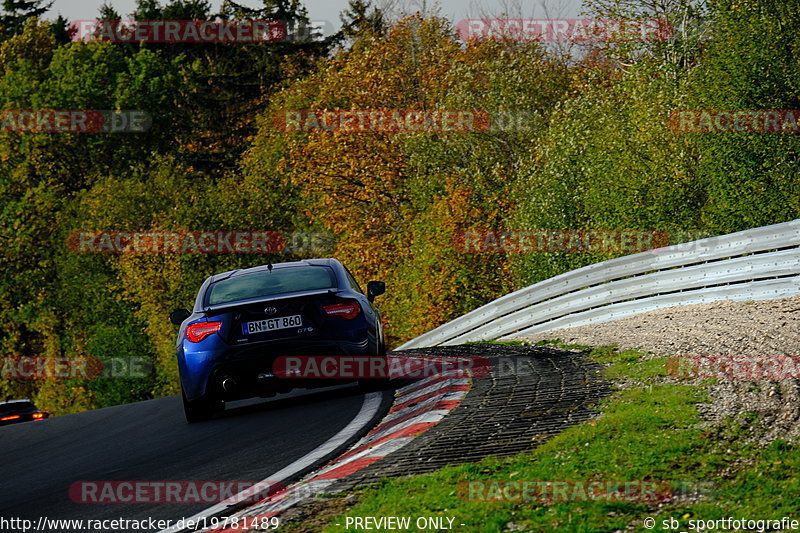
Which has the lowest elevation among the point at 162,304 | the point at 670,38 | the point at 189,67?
the point at 162,304

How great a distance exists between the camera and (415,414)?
881 centimetres

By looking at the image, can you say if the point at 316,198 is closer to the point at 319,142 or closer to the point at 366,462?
the point at 319,142

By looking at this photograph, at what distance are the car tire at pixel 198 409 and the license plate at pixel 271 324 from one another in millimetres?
895

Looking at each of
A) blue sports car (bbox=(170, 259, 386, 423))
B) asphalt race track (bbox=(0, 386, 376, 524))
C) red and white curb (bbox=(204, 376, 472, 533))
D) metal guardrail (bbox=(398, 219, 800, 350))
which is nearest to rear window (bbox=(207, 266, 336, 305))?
blue sports car (bbox=(170, 259, 386, 423))

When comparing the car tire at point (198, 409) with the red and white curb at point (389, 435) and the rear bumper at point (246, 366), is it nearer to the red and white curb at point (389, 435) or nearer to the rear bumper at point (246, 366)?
the rear bumper at point (246, 366)

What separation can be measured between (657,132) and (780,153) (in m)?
4.69

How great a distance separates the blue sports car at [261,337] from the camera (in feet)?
33.3

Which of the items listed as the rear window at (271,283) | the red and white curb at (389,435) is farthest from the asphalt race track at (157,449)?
the rear window at (271,283)

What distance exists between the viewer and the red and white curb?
602 cm

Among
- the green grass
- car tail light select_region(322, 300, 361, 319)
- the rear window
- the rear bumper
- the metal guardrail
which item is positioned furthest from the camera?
the metal guardrail

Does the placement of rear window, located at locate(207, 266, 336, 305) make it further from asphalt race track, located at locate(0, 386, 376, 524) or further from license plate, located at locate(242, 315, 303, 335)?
asphalt race track, located at locate(0, 386, 376, 524)

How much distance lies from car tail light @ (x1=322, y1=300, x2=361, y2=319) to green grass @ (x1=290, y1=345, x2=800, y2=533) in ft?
12.4

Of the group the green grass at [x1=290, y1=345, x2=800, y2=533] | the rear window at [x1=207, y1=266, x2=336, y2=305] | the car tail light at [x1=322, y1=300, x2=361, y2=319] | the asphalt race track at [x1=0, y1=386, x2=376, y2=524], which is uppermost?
the rear window at [x1=207, y1=266, x2=336, y2=305]

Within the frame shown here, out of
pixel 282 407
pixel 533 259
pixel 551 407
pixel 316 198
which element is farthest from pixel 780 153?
pixel 316 198
